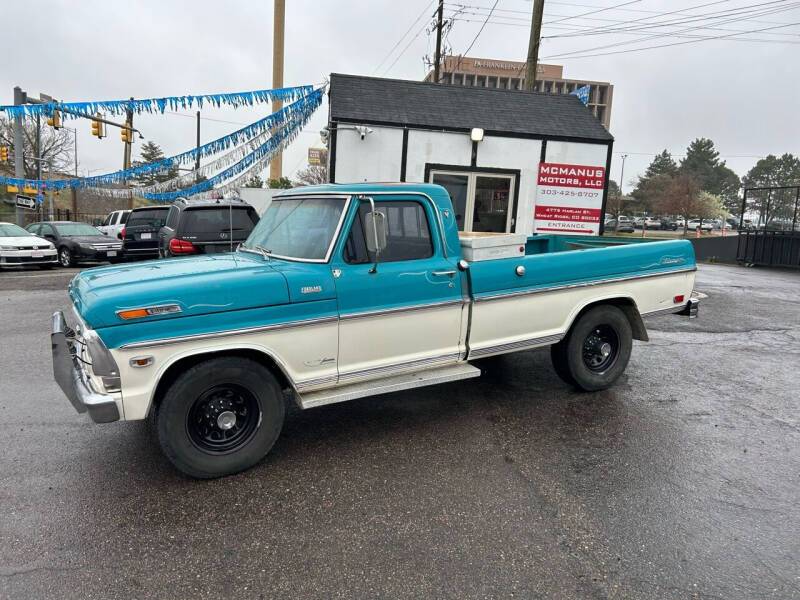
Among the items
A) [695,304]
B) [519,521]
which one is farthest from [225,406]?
[695,304]

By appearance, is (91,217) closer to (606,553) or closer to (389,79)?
(389,79)

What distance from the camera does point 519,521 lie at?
3.33m

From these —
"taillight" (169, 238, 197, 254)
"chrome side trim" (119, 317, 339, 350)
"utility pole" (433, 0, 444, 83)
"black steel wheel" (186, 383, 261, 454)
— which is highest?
"utility pole" (433, 0, 444, 83)

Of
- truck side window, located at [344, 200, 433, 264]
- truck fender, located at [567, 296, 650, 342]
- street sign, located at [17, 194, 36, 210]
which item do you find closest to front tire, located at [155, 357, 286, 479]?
truck side window, located at [344, 200, 433, 264]

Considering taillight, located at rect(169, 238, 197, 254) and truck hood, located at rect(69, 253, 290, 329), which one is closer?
truck hood, located at rect(69, 253, 290, 329)

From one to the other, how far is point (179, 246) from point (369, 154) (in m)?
4.43

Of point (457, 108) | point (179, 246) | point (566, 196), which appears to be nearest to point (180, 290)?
point (179, 246)

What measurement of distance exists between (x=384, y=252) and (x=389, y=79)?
966 centimetres

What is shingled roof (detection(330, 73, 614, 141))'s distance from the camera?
11.9 metres

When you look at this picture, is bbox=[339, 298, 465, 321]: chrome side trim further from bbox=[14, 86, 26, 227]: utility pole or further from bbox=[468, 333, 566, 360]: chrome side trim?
bbox=[14, 86, 26, 227]: utility pole

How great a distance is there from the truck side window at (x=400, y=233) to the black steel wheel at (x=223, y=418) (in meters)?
1.34

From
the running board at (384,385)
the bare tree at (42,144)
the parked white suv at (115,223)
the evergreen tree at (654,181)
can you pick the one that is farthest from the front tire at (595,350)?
the evergreen tree at (654,181)

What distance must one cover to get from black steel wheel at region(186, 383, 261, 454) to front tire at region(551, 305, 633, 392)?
10.3ft

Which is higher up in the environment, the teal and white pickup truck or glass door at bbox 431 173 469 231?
glass door at bbox 431 173 469 231
